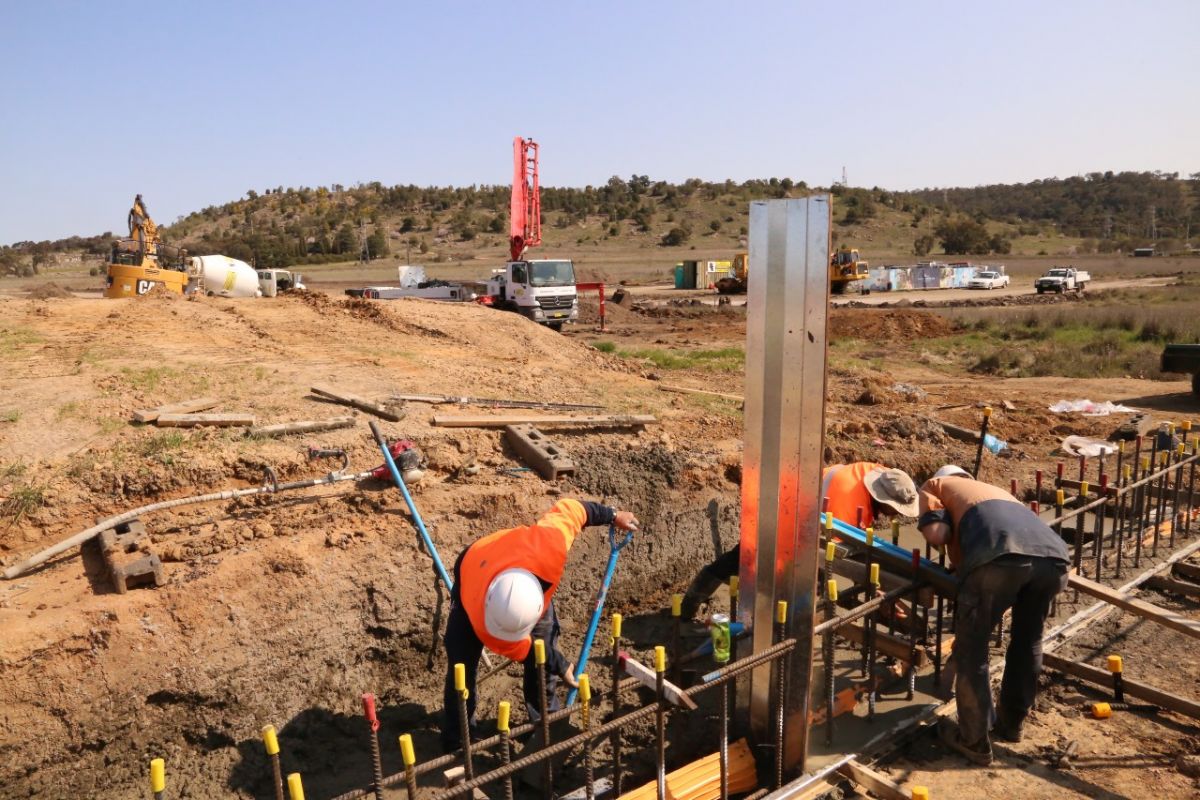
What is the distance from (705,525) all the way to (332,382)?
4180 mm

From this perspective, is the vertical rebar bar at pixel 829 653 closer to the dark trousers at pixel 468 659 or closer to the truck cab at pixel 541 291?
the dark trousers at pixel 468 659

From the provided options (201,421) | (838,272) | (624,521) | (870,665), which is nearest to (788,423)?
(624,521)

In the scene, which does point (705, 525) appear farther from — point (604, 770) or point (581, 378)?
point (581, 378)

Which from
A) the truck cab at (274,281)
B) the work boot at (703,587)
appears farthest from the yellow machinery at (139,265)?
the work boot at (703,587)

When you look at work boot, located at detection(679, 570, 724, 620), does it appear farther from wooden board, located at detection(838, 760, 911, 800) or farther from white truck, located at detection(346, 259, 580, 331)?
white truck, located at detection(346, 259, 580, 331)

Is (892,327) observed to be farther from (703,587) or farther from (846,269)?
(703,587)

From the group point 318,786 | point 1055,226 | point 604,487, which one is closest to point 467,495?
point 604,487

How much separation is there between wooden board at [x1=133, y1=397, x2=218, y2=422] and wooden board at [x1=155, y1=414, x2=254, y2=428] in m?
0.08

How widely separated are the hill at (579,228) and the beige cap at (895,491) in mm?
43895

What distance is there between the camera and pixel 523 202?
69.9ft

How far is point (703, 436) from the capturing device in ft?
27.4

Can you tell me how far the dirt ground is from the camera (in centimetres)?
441

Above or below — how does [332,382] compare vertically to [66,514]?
above

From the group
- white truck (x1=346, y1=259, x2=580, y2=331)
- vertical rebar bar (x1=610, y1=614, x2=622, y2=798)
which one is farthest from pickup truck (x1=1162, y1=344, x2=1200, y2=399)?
vertical rebar bar (x1=610, y1=614, x2=622, y2=798)
